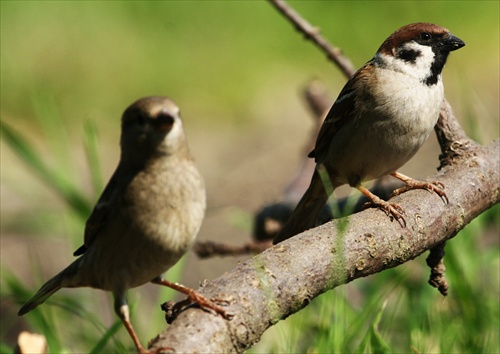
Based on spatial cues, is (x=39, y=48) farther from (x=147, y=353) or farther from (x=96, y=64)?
(x=147, y=353)

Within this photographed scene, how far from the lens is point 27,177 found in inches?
271

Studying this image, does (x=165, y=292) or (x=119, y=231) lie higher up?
(x=119, y=231)

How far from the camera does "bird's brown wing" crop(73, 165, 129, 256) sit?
2920 mm

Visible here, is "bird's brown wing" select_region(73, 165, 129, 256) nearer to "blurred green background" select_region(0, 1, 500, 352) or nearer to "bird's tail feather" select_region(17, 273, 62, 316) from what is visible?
"bird's tail feather" select_region(17, 273, 62, 316)

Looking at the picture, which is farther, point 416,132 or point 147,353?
point 416,132

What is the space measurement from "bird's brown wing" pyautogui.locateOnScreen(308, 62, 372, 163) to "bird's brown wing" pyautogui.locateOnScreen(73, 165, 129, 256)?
1.15 metres

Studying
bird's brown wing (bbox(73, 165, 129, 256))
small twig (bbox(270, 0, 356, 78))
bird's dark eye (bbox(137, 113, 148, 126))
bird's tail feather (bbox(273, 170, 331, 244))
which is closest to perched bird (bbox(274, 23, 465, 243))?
bird's tail feather (bbox(273, 170, 331, 244))

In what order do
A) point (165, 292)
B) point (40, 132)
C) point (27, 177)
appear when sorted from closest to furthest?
point (165, 292), point (27, 177), point (40, 132)

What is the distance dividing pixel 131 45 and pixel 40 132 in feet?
3.82

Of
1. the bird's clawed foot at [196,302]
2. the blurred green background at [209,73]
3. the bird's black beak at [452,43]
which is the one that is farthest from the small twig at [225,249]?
the blurred green background at [209,73]

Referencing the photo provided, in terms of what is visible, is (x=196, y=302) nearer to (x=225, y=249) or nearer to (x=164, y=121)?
(x=164, y=121)

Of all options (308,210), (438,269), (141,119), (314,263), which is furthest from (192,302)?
(308,210)

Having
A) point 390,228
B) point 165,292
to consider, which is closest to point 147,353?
point 390,228

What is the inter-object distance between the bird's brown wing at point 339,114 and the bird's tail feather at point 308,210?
17 centimetres
